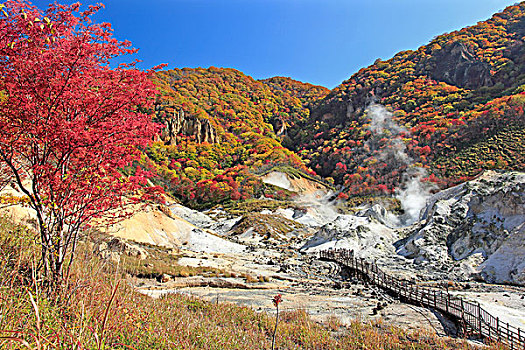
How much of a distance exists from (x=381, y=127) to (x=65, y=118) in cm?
9773

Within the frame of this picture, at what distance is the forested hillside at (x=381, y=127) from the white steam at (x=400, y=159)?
1.45 feet

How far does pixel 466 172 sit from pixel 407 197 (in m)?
12.3

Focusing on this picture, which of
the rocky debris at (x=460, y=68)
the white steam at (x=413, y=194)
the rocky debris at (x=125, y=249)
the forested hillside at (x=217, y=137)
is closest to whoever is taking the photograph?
the rocky debris at (x=125, y=249)

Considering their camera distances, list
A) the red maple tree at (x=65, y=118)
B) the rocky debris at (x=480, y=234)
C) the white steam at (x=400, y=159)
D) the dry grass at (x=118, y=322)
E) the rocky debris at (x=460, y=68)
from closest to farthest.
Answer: the dry grass at (x=118, y=322)
the red maple tree at (x=65, y=118)
the rocky debris at (x=480, y=234)
the white steam at (x=400, y=159)
the rocky debris at (x=460, y=68)

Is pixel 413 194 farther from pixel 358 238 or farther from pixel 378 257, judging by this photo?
pixel 378 257

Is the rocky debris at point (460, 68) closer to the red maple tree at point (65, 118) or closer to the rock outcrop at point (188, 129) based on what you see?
the rock outcrop at point (188, 129)

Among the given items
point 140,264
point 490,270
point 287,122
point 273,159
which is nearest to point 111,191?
point 140,264

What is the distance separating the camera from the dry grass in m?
3.46

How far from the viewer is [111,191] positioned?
5.55 metres

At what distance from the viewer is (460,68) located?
304ft

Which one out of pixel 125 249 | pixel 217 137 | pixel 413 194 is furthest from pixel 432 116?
pixel 125 249

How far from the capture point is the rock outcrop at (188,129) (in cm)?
8319

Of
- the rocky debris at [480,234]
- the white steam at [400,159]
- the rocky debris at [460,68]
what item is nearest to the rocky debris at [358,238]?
the rocky debris at [480,234]

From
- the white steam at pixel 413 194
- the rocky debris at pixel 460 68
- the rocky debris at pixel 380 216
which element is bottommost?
the rocky debris at pixel 380 216
